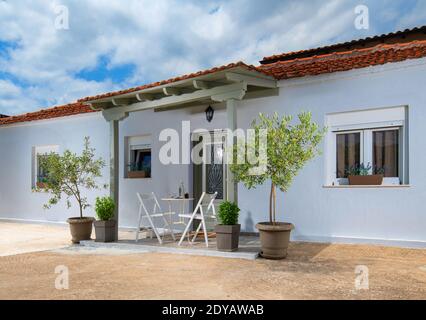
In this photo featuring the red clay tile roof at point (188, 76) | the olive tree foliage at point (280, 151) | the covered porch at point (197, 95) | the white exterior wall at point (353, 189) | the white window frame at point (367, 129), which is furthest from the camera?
the white window frame at point (367, 129)

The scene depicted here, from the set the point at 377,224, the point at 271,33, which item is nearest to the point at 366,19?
the point at 377,224

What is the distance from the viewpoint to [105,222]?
698 cm

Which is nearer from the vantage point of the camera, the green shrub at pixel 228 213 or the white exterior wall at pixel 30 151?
the green shrub at pixel 228 213

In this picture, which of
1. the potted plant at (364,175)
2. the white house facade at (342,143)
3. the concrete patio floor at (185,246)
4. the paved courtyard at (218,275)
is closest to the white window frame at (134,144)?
the white house facade at (342,143)

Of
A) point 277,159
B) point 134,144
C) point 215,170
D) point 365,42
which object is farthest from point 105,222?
point 365,42

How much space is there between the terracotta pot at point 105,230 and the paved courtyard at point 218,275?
0.65 metres

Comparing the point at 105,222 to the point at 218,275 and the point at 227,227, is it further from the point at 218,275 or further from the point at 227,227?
the point at 218,275

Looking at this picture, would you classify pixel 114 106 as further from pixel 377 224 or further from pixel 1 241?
pixel 377 224

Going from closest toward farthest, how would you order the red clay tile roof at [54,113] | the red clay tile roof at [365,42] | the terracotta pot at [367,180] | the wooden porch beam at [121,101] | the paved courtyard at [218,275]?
the paved courtyard at [218,275], the terracotta pot at [367,180], the wooden porch beam at [121,101], the red clay tile roof at [365,42], the red clay tile roof at [54,113]

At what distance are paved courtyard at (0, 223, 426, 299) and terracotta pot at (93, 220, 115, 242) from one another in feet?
2.12

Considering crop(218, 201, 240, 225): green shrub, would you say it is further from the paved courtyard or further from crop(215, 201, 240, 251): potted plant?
the paved courtyard

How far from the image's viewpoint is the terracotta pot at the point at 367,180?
6418mm

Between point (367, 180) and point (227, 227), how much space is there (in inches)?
104

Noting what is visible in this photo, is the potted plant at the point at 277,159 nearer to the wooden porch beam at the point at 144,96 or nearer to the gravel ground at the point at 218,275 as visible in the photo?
the gravel ground at the point at 218,275
